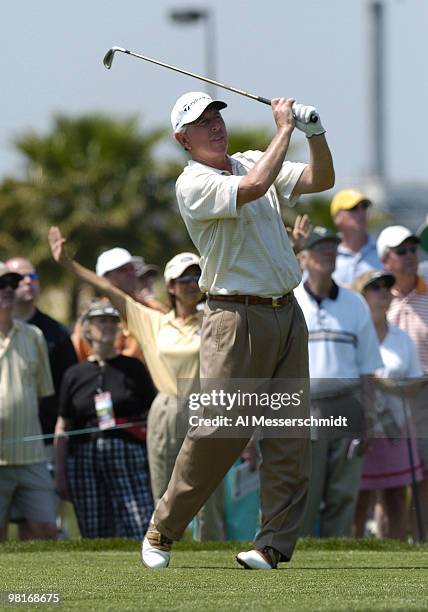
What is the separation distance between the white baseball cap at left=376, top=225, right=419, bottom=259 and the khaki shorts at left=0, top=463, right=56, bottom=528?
314cm

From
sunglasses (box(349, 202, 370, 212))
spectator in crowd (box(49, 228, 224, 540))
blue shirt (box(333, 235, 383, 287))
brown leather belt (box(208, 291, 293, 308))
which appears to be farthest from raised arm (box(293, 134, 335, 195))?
sunglasses (box(349, 202, 370, 212))

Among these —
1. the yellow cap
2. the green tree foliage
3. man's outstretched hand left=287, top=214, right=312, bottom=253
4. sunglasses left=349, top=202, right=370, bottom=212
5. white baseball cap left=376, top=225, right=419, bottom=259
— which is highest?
the green tree foliage

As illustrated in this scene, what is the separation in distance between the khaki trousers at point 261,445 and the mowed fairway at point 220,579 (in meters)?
0.24

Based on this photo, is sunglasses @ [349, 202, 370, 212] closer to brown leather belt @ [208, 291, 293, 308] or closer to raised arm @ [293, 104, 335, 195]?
raised arm @ [293, 104, 335, 195]

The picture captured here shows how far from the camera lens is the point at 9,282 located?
10039 millimetres

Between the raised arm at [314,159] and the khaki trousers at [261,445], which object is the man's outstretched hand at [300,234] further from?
the khaki trousers at [261,445]

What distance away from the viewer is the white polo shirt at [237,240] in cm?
691

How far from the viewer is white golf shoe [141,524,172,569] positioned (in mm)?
7129

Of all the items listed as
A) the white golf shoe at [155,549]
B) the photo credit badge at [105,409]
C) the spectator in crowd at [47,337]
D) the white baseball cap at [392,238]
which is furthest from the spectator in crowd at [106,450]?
the white golf shoe at [155,549]

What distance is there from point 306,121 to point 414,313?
4.42 m

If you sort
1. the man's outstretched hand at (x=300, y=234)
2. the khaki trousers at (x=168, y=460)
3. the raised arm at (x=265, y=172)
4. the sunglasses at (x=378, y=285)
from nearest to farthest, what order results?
1. the raised arm at (x=265, y=172)
2. the man's outstretched hand at (x=300, y=234)
3. the khaki trousers at (x=168, y=460)
4. the sunglasses at (x=378, y=285)

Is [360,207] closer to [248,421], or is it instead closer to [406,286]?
[406,286]

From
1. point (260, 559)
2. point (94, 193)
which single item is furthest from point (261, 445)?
point (94, 193)

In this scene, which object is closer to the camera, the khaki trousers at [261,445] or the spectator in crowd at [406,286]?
the khaki trousers at [261,445]
